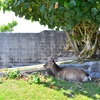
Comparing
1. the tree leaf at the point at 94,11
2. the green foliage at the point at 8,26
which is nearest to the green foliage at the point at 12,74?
the tree leaf at the point at 94,11

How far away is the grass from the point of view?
500cm

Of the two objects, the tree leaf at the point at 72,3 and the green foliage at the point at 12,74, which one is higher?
the tree leaf at the point at 72,3

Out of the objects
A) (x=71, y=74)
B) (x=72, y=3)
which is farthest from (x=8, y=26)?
(x=72, y=3)

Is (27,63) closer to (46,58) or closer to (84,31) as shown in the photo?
(46,58)

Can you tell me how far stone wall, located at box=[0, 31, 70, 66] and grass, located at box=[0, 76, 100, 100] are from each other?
4374 mm

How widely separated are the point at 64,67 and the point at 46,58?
344 centimetres

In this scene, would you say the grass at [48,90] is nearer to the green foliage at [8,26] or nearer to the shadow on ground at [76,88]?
the shadow on ground at [76,88]

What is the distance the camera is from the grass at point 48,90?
197 inches

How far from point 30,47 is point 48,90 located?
528 centimetres

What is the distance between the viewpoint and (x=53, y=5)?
4.51 metres

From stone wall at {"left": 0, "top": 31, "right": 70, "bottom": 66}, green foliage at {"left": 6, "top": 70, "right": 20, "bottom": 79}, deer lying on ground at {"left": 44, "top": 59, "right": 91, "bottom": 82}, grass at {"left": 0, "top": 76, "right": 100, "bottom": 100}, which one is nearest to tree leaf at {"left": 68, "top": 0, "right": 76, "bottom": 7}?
grass at {"left": 0, "top": 76, "right": 100, "bottom": 100}

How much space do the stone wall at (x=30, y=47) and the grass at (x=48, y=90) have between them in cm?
437

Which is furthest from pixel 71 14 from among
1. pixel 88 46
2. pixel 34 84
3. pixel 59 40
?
pixel 59 40

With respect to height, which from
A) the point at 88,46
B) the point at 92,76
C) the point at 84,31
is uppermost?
the point at 84,31
